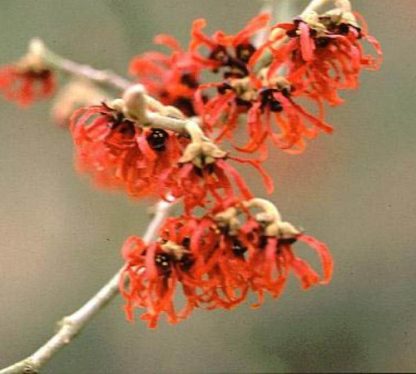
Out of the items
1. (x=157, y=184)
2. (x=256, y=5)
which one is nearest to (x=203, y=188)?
(x=157, y=184)

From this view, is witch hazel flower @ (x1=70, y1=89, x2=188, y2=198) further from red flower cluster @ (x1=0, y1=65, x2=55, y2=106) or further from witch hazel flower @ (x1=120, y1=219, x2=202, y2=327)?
red flower cluster @ (x1=0, y1=65, x2=55, y2=106)

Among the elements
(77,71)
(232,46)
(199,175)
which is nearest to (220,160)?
(199,175)

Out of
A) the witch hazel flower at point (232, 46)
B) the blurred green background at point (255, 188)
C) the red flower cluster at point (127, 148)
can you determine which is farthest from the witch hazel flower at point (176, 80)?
the blurred green background at point (255, 188)

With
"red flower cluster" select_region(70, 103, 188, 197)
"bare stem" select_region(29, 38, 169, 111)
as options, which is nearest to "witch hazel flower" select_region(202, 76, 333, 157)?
"red flower cluster" select_region(70, 103, 188, 197)

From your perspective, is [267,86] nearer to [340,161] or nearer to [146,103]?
[146,103]

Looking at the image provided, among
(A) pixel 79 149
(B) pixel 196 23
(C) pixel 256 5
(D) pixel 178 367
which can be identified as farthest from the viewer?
(C) pixel 256 5
